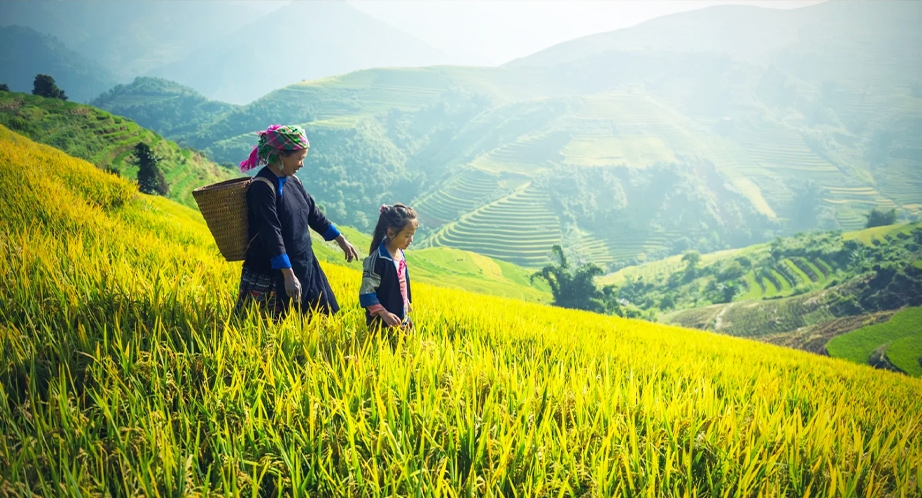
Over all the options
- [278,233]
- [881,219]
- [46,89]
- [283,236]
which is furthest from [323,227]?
[881,219]

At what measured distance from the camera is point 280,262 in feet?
9.53

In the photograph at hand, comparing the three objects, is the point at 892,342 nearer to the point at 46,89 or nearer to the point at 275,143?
the point at 275,143

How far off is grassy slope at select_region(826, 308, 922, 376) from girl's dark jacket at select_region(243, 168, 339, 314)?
5465 cm

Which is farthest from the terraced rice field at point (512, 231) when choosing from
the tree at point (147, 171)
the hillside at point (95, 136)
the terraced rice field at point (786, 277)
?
the tree at point (147, 171)

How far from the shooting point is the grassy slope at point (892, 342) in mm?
41297

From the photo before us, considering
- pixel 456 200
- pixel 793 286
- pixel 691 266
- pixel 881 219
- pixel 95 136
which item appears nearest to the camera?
pixel 95 136

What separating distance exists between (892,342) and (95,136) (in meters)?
99.4

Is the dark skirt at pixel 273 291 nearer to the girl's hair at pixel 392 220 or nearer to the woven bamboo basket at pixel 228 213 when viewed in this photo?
the woven bamboo basket at pixel 228 213

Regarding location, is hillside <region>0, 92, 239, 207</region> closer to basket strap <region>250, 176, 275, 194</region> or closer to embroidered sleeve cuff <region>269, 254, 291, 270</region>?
basket strap <region>250, 176, 275, 194</region>

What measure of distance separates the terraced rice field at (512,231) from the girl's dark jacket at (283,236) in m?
134

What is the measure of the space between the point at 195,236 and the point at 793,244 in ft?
483

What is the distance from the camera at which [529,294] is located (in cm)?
8962

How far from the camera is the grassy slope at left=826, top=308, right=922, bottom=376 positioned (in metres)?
41.3

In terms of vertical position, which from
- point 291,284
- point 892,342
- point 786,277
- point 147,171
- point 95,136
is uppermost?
point 95,136
